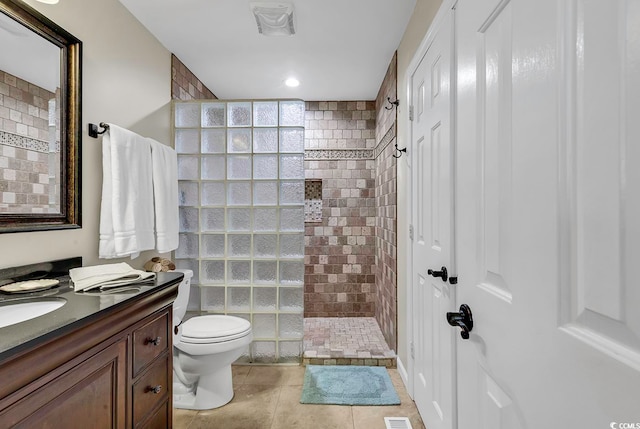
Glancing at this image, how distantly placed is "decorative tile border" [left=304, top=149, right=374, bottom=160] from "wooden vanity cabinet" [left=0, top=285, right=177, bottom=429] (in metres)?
2.42

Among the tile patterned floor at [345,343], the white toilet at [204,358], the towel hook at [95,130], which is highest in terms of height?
the towel hook at [95,130]

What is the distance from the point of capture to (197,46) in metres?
2.43

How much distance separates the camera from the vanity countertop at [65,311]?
0.72m

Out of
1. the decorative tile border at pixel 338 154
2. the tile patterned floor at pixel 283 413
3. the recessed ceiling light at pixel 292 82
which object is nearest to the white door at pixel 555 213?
the tile patterned floor at pixel 283 413

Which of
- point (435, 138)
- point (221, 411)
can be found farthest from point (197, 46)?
point (221, 411)

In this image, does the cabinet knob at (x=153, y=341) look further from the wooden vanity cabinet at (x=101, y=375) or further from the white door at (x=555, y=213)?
the white door at (x=555, y=213)

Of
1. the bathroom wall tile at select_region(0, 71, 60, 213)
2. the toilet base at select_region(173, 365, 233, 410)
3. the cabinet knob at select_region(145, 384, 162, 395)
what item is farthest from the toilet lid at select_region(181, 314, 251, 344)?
the bathroom wall tile at select_region(0, 71, 60, 213)

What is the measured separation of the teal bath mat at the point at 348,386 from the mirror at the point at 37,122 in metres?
1.71

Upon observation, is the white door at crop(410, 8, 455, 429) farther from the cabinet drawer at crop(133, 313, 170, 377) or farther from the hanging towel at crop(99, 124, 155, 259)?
the hanging towel at crop(99, 124, 155, 259)

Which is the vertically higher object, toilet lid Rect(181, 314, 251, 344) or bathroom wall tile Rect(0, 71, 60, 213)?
bathroom wall tile Rect(0, 71, 60, 213)

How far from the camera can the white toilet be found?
1885 millimetres

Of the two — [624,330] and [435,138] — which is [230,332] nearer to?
[435,138]

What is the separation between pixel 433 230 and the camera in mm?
1534

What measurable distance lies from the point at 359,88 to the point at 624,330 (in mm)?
3059
